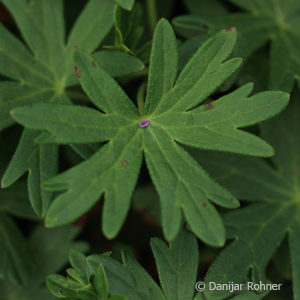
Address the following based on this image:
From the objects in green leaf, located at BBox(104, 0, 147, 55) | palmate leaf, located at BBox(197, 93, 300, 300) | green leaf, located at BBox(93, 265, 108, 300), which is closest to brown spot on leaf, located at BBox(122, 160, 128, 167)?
green leaf, located at BBox(93, 265, 108, 300)

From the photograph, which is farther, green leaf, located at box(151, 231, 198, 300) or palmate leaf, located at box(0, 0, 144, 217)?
palmate leaf, located at box(0, 0, 144, 217)

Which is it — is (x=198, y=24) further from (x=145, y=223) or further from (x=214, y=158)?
(x=145, y=223)

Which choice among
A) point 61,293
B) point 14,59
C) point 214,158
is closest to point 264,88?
point 214,158

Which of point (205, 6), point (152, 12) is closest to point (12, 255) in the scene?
point (152, 12)

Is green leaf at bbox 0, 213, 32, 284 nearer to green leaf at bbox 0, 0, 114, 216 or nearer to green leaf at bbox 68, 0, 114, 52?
green leaf at bbox 0, 0, 114, 216

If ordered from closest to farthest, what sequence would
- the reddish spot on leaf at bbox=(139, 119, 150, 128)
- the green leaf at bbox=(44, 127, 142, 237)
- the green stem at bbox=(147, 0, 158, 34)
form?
the green leaf at bbox=(44, 127, 142, 237), the reddish spot on leaf at bbox=(139, 119, 150, 128), the green stem at bbox=(147, 0, 158, 34)

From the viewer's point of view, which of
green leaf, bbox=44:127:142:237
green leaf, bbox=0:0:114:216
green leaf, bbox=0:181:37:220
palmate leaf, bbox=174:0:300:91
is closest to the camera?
green leaf, bbox=44:127:142:237

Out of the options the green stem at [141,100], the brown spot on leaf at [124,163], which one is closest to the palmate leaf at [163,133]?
the brown spot on leaf at [124,163]
